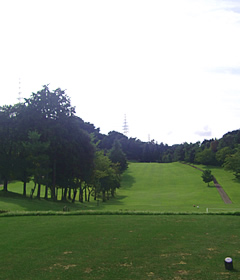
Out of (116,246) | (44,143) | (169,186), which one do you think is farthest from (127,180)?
(116,246)

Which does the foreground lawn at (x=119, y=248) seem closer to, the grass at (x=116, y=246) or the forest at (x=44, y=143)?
the grass at (x=116, y=246)

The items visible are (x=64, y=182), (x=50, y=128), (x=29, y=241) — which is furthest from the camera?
(x=64, y=182)

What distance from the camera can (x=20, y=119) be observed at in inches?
1599

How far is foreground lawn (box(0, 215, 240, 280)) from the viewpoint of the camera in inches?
406

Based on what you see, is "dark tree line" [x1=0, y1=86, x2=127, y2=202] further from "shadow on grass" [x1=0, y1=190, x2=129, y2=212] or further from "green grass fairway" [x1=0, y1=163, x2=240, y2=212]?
"green grass fairway" [x1=0, y1=163, x2=240, y2=212]

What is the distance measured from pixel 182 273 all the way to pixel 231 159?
263 ft

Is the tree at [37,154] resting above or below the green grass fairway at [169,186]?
above

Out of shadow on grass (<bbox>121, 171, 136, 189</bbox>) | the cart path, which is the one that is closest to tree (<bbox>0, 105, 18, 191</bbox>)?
the cart path

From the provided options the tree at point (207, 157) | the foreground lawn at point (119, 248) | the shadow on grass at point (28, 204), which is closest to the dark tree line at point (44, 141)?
the shadow on grass at point (28, 204)

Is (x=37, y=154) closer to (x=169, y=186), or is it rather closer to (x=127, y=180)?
(x=169, y=186)

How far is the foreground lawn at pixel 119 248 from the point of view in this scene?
33.8 ft

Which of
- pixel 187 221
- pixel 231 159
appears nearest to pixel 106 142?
pixel 231 159

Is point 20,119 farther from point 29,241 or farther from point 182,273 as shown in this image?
point 182,273

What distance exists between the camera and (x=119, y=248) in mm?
13086
